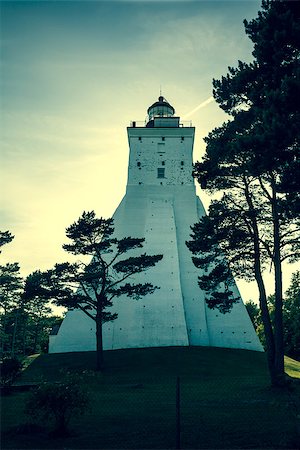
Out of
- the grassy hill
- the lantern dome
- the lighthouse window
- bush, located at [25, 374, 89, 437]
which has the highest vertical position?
the lantern dome

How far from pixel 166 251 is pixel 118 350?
11.7m

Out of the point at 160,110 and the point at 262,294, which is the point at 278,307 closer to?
the point at 262,294

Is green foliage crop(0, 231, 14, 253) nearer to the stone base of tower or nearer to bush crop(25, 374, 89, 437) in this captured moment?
the stone base of tower

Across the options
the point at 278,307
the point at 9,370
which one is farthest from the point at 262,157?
the point at 9,370

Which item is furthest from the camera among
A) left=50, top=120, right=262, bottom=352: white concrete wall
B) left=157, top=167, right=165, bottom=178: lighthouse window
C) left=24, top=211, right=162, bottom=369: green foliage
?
left=157, top=167, right=165, bottom=178: lighthouse window

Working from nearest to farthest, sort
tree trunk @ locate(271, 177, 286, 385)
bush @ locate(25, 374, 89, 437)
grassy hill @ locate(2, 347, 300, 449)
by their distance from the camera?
1. grassy hill @ locate(2, 347, 300, 449)
2. bush @ locate(25, 374, 89, 437)
3. tree trunk @ locate(271, 177, 286, 385)

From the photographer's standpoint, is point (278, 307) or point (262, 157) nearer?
point (262, 157)

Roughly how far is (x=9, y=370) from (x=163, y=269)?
855 inches

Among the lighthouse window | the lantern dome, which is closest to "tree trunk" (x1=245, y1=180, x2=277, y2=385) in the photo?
the lighthouse window

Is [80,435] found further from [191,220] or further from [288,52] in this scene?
[191,220]

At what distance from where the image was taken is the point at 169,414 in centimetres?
1228

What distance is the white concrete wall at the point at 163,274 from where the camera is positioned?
35875 millimetres

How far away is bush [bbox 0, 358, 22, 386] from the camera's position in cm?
1875

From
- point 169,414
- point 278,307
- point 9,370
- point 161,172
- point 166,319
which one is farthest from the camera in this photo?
point 161,172
